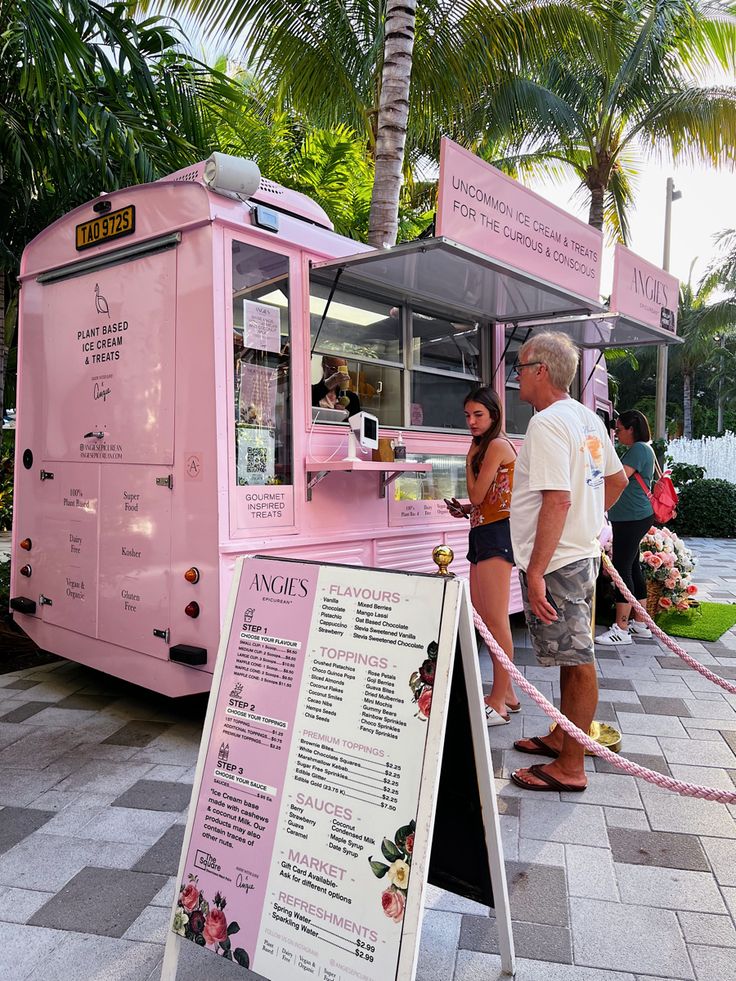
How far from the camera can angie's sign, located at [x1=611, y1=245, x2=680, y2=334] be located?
18.7 feet

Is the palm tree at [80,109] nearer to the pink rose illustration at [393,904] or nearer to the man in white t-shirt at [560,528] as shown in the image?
the man in white t-shirt at [560,528]

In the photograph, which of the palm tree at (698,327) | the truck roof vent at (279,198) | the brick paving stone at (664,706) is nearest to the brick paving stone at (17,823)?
the truck roof vent at (279,198)

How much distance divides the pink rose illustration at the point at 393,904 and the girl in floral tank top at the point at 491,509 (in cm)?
252

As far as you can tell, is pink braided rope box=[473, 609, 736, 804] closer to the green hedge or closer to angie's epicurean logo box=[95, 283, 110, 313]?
angie's epicurean logo box=[95, 283, 110, 313]

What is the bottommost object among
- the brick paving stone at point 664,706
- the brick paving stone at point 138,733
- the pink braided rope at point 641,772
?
the brick paving stone at point 664,706

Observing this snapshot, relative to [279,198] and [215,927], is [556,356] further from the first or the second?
[215,927]

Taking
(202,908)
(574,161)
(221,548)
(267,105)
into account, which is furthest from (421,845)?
(574,161)

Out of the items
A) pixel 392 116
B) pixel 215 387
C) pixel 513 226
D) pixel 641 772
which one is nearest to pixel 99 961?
pixel 641 772

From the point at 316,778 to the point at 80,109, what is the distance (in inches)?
213

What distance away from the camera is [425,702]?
6.51ft

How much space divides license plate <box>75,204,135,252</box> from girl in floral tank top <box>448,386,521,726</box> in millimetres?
2153

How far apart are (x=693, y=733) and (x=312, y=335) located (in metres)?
3.19

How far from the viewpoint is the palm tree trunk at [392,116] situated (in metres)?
6.74

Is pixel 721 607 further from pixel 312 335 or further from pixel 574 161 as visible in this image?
pixel 574 161
